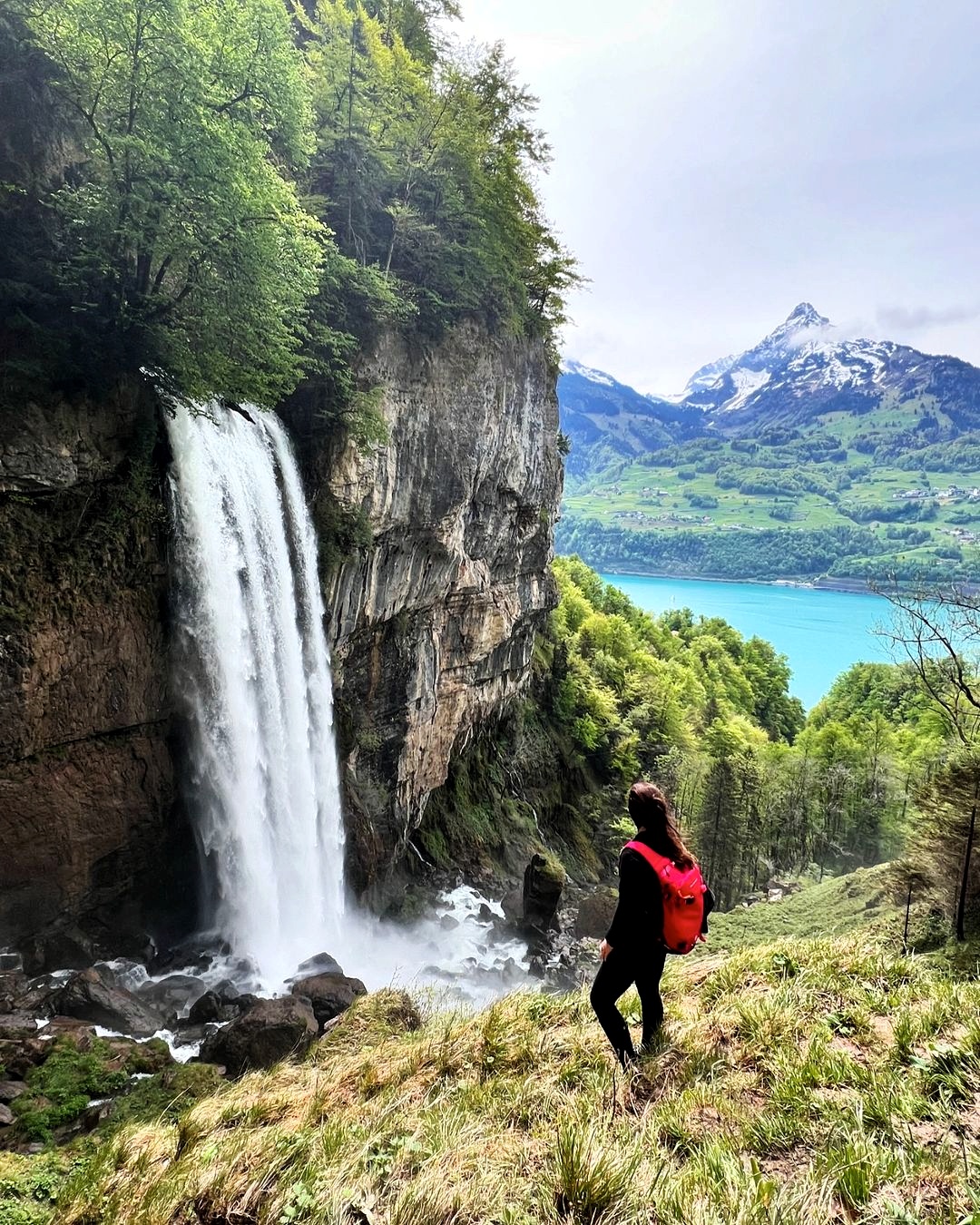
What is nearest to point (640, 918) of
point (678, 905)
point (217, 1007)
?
point (678, 905)

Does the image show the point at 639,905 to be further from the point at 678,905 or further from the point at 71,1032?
the point at 71,1032

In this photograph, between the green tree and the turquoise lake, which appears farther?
the turquoise lake

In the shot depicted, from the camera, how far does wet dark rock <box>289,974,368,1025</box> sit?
11938mm

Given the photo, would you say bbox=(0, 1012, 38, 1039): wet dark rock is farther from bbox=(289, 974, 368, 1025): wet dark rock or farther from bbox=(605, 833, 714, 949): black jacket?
bbox=(605, 833, 714, 949): black jacket

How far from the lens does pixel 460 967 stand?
1886 cm

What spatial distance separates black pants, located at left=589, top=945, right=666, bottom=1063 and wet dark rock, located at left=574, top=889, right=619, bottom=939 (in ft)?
63.9

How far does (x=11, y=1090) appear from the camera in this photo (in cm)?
826

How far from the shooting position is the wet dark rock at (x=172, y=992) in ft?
39.1

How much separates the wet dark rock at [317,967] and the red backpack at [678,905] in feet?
38.9

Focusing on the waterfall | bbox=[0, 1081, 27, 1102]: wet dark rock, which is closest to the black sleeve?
bbox=[0, 1081, 27, 1102]: wet dark rock

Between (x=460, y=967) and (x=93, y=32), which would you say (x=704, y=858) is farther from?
(x=93, y=32)

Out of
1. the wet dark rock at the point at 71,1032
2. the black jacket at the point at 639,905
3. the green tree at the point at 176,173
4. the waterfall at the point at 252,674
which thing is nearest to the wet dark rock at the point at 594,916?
the waterfall at the point at 252,674

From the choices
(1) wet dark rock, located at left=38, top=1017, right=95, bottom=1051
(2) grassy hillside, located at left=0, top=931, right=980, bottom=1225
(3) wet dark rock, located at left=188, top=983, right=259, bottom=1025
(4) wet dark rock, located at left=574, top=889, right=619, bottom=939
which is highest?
(2) grassy hillside, located at left=0, top=931, right=980, bottom=1225

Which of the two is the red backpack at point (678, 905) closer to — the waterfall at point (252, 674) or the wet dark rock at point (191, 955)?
the waterfall at point (252, 674)
